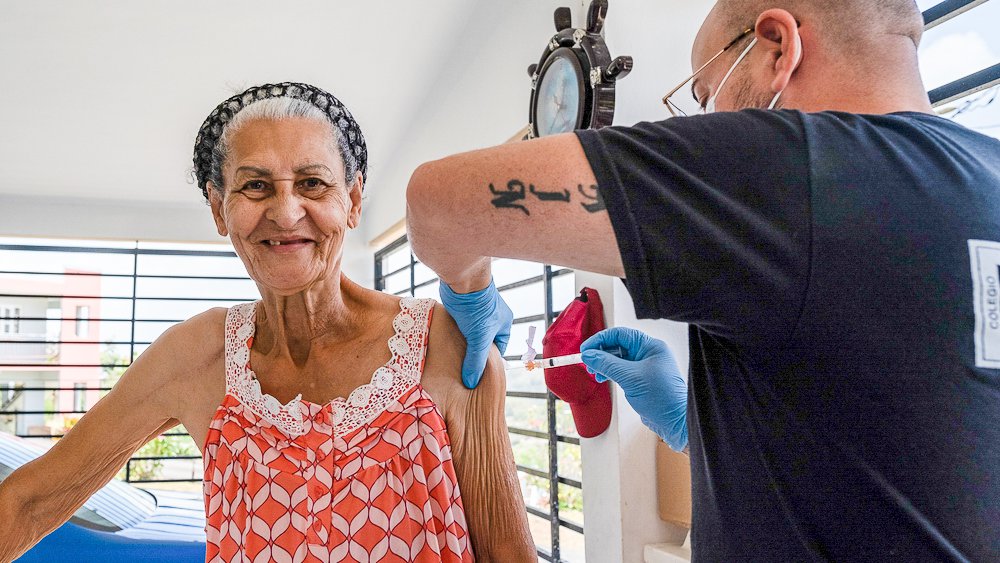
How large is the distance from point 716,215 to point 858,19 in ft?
1.26

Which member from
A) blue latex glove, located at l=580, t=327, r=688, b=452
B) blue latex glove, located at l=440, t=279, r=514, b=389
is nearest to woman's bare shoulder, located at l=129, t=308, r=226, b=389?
blue latex glove, located at l=440, t=279, r=514, b=389

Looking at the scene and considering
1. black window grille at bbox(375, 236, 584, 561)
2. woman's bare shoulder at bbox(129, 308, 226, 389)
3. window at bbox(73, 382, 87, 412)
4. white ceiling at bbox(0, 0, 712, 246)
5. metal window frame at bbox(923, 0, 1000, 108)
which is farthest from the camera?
window at bbox(73, 382, 87, 412)

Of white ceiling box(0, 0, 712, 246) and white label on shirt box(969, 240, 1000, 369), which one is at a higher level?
white ceiling box(0, 0, 712, 246)

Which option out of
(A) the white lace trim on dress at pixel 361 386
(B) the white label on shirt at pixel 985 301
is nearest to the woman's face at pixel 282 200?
(A) the white lace trim on dress at pixel 361 386

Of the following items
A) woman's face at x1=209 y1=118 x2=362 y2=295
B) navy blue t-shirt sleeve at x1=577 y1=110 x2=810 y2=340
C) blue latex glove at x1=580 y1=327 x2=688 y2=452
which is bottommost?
blue latex glove at x1=580 y1=327 x2=688 y2=452

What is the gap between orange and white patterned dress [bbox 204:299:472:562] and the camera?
1.25 meters

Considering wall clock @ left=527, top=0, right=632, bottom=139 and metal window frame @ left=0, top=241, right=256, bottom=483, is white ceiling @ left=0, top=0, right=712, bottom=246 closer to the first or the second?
wall clock @ left=527, top=0, right=632, bottom=139

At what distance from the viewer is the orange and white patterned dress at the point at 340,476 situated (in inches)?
49.4

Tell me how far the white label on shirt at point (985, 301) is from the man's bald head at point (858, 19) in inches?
12.3

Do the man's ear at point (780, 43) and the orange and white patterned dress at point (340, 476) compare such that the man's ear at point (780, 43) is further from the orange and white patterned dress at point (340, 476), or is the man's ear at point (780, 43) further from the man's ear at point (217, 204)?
the man's ear at point (217, 204)

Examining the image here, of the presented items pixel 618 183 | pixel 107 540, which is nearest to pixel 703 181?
pixel 618 183

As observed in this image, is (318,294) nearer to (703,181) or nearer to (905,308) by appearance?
(703,181)

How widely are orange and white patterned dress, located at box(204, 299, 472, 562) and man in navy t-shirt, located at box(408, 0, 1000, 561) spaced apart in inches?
26.0

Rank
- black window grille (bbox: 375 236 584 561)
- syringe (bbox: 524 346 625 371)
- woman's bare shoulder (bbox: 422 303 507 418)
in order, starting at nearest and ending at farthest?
woman's bare shoulder (bbox: 422 303 507 418) → syringe (bbox: 524 346 625 371) → black window grille (bbox: 375 236 584 561)
